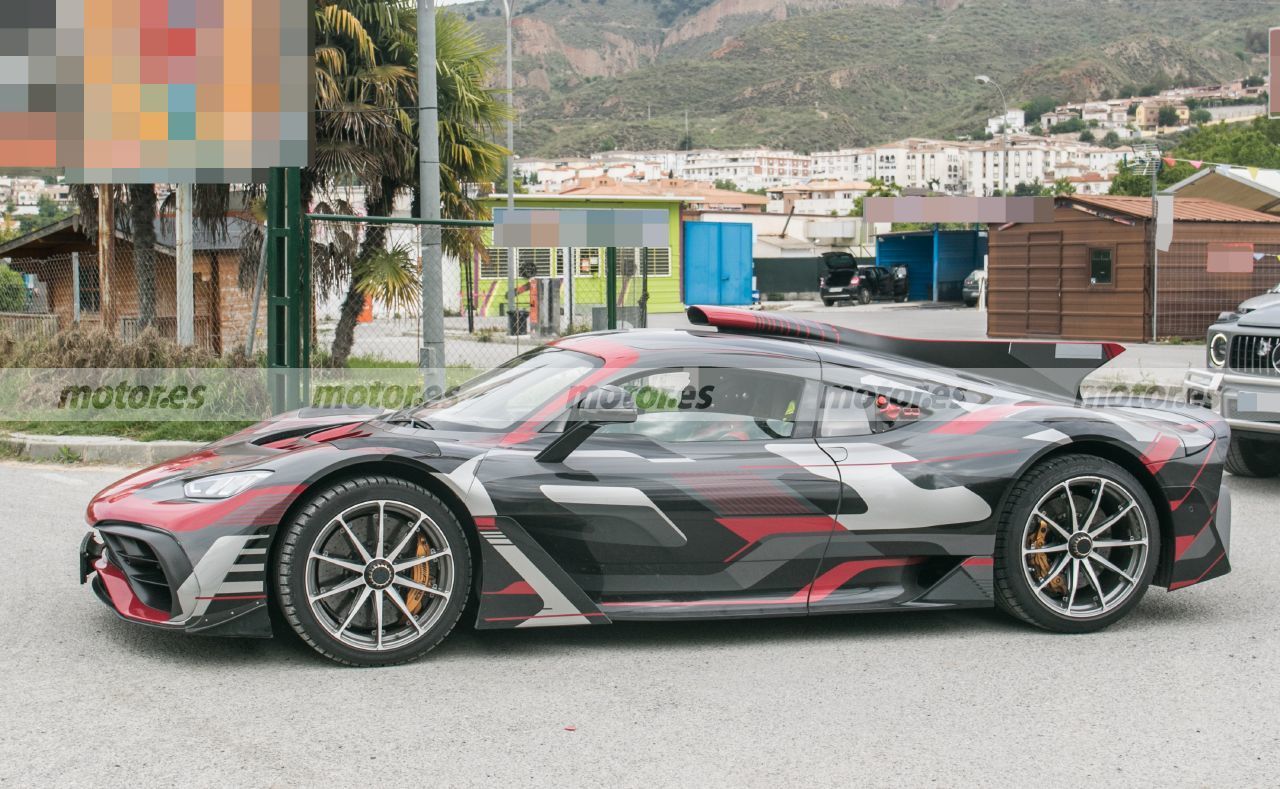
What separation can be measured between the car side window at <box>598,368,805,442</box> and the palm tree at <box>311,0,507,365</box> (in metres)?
9.17

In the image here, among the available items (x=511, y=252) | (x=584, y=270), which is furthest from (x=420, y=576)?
(x=511, y=252)

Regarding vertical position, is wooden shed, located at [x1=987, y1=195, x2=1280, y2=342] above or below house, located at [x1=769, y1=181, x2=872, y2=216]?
below

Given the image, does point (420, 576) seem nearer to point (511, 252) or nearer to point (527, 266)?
point (511, 252)

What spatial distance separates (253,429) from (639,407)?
203 cm

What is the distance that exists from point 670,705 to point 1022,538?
1839mm

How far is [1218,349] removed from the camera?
962cm

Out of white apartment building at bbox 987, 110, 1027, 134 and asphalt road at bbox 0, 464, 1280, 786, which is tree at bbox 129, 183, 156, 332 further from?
white apartment building at bbox 987, 110, 1027, 134

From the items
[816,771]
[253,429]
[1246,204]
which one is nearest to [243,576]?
[253,429]

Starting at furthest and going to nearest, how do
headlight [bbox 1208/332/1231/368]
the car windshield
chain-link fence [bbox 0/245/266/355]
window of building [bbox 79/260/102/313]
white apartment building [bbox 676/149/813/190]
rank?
1. white apartment building [bbox 676/149/813/190]
2. window of building [bbox 79/260/102/313]
3. chain-link fence [bbox 0/245/266/355]
4. headlight [bbox 1208/332/1231/368]
5. the car windshield

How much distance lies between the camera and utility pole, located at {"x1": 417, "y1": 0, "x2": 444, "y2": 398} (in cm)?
1172

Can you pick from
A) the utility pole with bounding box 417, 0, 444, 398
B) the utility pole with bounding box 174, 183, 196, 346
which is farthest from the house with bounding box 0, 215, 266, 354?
the utility pole with bounding box 417, 0, 444, 398

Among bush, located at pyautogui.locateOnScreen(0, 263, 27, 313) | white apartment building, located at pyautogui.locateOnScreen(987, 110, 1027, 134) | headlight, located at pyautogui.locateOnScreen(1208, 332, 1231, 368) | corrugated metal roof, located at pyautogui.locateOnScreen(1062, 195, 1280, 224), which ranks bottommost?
headlight, located at pyautogui.locateOnScreen(1208, 332, 1231, 368)

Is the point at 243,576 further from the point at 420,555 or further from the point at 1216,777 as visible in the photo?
the point at 1216,777

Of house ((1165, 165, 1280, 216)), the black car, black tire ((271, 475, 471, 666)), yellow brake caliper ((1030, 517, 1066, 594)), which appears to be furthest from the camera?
the black car
